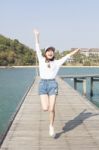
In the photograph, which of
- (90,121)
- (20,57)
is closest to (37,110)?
(90,121)

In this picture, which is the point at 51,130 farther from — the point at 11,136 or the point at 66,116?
the point at 66,116

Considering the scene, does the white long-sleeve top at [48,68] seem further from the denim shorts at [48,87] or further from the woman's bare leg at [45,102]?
the woman's bare leg at [45,102]

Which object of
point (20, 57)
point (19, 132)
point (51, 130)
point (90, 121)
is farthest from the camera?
point (20, 57)

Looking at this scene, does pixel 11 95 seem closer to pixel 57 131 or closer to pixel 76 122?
pixel 76 122

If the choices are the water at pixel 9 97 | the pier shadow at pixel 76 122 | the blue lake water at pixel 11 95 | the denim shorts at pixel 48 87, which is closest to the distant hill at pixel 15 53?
the blue lake water at pixel 11 95

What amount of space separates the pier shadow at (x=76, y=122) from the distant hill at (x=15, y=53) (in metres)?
158

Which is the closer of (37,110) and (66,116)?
(66,116)

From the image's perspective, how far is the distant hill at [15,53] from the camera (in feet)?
574

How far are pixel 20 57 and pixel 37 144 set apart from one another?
17147 centimetres

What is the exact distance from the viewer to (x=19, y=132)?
1067cm

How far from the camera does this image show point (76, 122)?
1251 centimetres

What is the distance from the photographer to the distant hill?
174875mm

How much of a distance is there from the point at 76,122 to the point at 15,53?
164160 mm

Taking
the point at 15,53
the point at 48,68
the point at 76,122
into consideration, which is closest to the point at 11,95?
the point at 76,122
